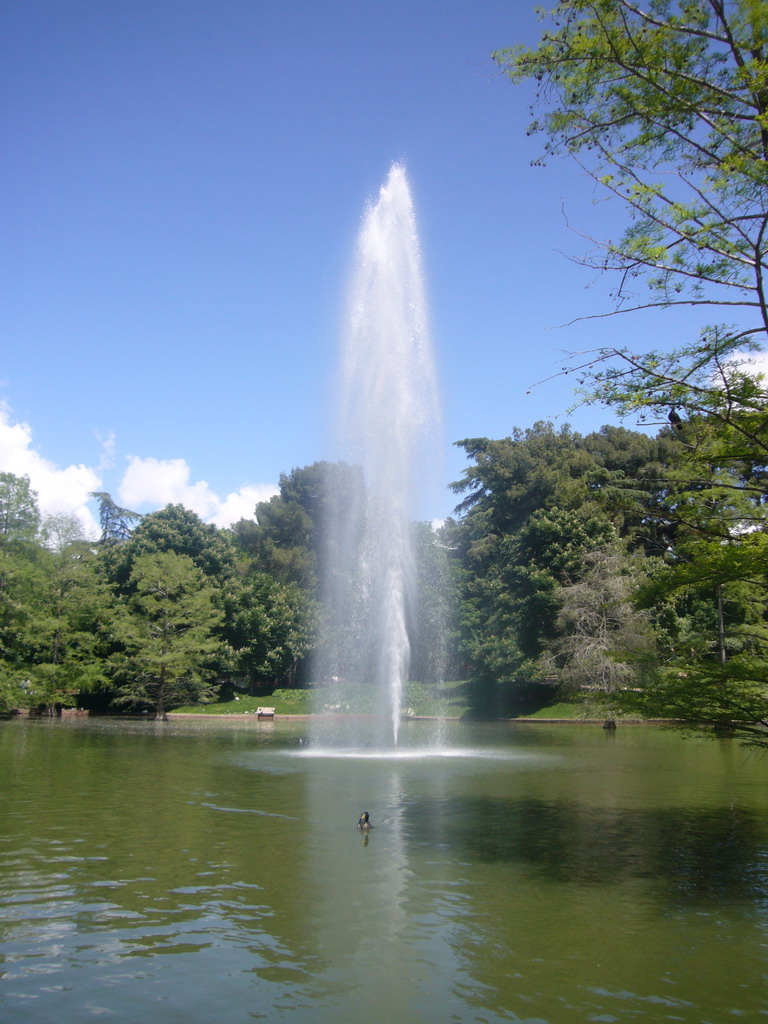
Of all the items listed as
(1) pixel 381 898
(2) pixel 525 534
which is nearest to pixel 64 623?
(2) pixel 525 534

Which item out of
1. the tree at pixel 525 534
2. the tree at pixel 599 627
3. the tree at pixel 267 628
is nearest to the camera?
the tree at pixel 599 627

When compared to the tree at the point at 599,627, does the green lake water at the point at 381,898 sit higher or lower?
lower

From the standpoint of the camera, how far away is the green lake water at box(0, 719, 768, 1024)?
665 cm

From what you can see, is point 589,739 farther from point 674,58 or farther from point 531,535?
point 674,58

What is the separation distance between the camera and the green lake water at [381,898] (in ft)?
21.8

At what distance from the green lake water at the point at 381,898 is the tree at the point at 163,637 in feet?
71.7

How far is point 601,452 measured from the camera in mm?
59656

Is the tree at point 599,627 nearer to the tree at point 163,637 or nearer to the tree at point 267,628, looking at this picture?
the tree at point 267,628

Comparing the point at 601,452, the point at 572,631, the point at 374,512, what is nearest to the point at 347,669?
the point at 572,631

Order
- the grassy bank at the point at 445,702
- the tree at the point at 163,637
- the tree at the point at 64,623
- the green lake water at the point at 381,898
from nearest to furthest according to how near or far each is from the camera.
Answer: the green lake water at the point at 381,898 → the tree at the point at 64,623 → the tree at the point at 163,637 → the grassy bank at the point at 445,702

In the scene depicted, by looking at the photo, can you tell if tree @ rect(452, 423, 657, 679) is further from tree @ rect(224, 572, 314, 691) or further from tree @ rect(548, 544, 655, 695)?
tree @ rect(224, 572, 314, 691)

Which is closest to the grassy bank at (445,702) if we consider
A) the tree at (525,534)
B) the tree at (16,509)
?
the tree at (525,534)

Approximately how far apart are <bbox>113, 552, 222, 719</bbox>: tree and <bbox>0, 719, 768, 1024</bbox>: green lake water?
21859mm

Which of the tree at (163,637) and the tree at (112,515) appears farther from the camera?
the tree at (112,515)
